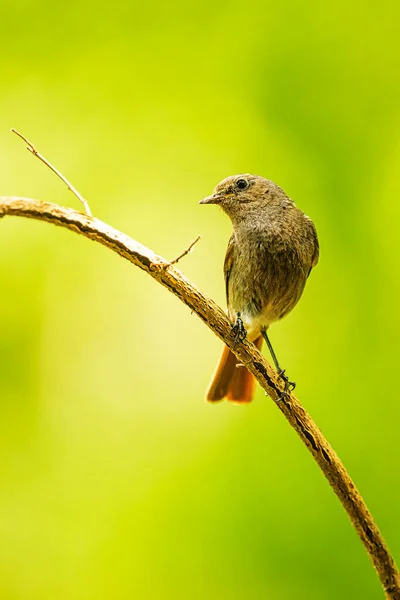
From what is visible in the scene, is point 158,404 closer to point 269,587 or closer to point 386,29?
point 269,587

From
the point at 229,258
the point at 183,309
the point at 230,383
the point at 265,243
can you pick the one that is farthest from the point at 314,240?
the point at 183,309

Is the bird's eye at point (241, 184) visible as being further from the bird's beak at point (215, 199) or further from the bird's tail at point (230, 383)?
the bird's tail at point (230, 383)

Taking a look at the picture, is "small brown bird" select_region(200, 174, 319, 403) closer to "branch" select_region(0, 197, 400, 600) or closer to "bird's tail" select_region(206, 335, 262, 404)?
"bird's tail" select_region(206, 335, 262, 404)

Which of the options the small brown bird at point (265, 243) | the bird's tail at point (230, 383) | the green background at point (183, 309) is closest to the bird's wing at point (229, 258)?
the small brown bird at point (265, 243)

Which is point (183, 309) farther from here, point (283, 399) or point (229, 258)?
point (283, 399)

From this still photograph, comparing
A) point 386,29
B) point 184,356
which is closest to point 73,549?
point 184,356
